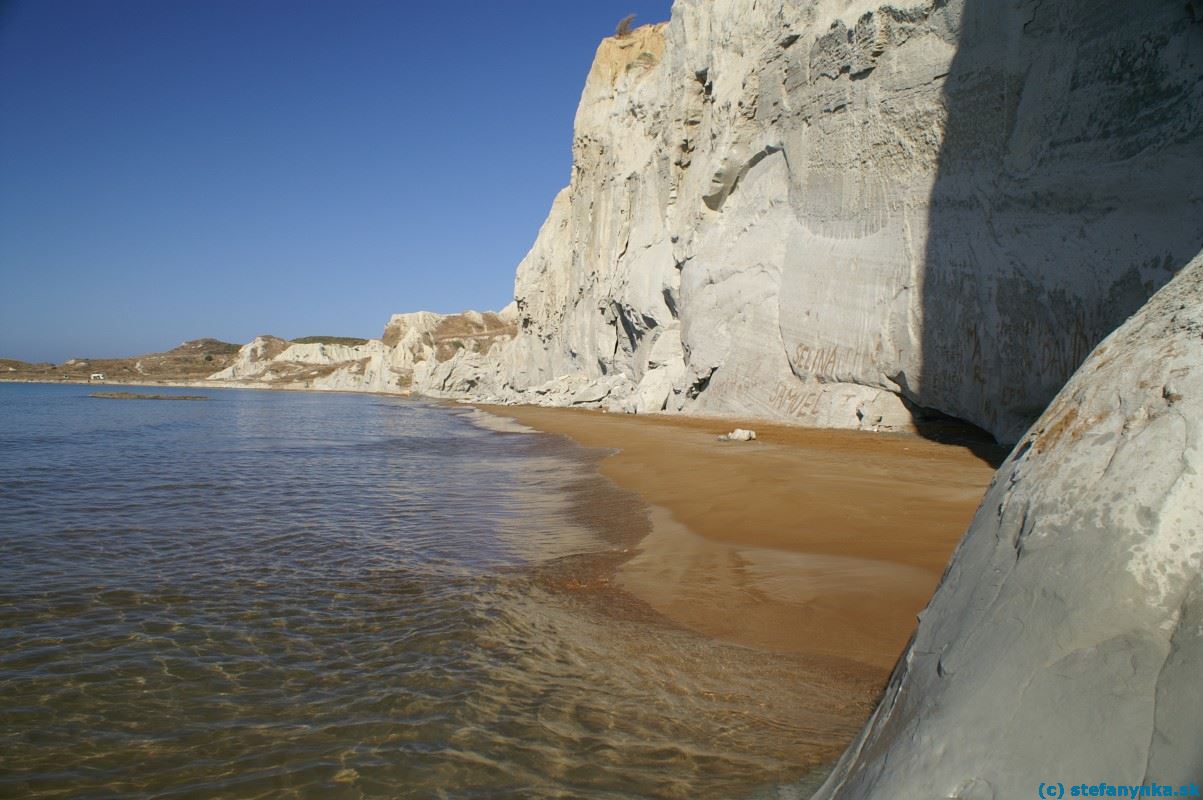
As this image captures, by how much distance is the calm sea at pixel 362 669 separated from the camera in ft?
8.60

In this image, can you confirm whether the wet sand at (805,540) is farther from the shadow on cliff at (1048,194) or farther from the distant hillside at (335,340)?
the distant hillside at (335,340)

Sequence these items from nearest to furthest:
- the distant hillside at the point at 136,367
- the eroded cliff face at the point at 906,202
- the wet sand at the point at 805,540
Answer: the wet sand at the point at 805,540, the eroded cliff face at the point at 906,202, the distant hillside at the point at 136,367

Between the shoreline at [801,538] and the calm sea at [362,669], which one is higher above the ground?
the shoreline at [801,538]

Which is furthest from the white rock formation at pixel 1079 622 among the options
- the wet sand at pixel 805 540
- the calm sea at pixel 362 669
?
the wet sand at pixel 805 540

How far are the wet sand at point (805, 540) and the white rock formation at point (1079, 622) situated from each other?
1.66 metres

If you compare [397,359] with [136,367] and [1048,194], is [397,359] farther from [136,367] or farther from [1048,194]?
[1048,194]

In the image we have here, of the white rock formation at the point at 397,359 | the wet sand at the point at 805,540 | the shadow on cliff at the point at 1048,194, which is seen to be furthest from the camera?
the white rock formation at the point at 397,359

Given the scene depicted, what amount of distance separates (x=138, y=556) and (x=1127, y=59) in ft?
43.2

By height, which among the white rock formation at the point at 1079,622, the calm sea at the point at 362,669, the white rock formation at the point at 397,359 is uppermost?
the white rock formation at the point at 397,359

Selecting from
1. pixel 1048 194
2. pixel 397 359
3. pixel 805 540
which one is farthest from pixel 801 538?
pixel 397 359

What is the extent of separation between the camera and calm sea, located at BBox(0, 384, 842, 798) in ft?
8.60

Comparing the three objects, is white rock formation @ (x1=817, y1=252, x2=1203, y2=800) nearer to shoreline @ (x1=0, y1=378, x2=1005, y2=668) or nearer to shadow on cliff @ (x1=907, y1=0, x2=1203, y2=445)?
shoreline @ (x1=0, y1=378, x2=1005, y2=668)

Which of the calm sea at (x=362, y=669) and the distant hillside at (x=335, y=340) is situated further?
the distant hillside at (x=335, y=340)

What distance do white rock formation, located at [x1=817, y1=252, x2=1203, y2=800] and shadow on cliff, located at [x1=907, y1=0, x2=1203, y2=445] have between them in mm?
9106
